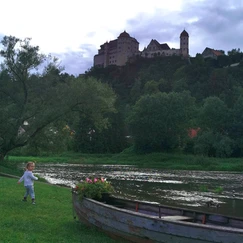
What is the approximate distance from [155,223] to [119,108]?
81155 mm

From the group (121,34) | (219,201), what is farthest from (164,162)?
(121,34)

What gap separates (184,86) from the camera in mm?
99125

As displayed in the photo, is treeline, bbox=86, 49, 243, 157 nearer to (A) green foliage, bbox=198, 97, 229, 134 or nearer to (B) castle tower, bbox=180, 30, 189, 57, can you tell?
(A) green foliage, bbox=198, 97, 229, 134

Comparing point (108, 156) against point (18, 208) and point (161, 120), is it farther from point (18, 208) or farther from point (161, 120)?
point (18, 208)

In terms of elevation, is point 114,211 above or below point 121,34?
below

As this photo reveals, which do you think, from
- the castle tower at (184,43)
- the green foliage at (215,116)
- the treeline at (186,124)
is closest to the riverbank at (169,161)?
the treeline at (186,124)

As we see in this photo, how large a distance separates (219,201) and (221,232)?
16092 mm

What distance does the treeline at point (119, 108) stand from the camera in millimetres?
29844

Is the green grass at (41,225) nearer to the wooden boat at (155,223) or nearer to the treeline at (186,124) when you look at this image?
the wooden boat at (155,223)

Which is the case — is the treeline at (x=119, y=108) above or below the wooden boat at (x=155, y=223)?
above

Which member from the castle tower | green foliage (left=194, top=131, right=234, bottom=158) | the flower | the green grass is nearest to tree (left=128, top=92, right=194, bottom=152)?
green foliage (left=194, top=131, right=234, bottom=158)

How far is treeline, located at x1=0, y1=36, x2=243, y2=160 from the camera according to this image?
2984 cm

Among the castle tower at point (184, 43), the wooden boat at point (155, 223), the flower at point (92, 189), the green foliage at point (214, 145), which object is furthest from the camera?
the castle tower at point (184, 43)

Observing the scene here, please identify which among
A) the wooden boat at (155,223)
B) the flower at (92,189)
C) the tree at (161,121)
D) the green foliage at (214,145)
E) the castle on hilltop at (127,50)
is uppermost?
the castle on hilltop at (127,50)
